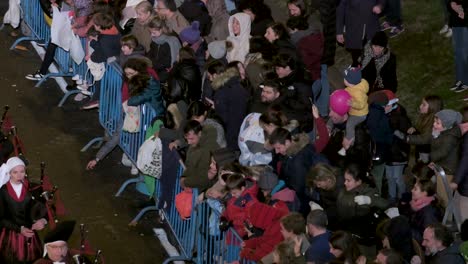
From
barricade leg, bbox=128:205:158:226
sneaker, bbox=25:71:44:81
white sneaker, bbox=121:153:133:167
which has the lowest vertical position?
barricade leg, bbox=128:205:158:226

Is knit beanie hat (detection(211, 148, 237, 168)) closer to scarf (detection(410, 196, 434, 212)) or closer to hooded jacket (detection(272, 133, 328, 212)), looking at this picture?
hooded jacket (detection(272, 133, 328, 212))

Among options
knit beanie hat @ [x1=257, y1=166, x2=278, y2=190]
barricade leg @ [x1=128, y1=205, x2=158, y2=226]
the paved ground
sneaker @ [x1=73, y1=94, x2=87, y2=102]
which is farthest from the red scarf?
sneaker @ [x1=73, y1=94, x2=87, y2=102]

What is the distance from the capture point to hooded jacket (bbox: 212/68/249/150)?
54.5 feet

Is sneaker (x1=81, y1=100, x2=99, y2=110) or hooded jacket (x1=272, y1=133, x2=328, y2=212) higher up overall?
hooded jacket (x1=272, y1=133, x2=328, y2=212)

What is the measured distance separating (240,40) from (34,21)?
247 inches

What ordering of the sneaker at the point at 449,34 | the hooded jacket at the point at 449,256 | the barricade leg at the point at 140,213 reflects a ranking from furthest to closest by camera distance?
the sneaker at the point at 449,34, the barricade leg at the point at 140,213, the hooded jacket at the point at 449,256

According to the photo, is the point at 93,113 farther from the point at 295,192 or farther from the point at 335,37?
the point at 295,192

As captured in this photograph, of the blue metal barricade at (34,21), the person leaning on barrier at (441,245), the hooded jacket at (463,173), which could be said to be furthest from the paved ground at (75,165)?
the person leaning on barrier at (441,245)

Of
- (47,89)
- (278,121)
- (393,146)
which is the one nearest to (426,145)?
(393,146)

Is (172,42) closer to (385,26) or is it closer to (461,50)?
(461,50)

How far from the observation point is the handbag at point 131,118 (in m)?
17.8

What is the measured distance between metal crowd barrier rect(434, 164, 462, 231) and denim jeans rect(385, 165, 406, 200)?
1.15 meters

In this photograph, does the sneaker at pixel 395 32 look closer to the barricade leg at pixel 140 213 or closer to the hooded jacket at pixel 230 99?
the hooded jacket at pixel 230 99

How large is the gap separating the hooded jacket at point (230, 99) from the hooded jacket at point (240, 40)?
182 cm
